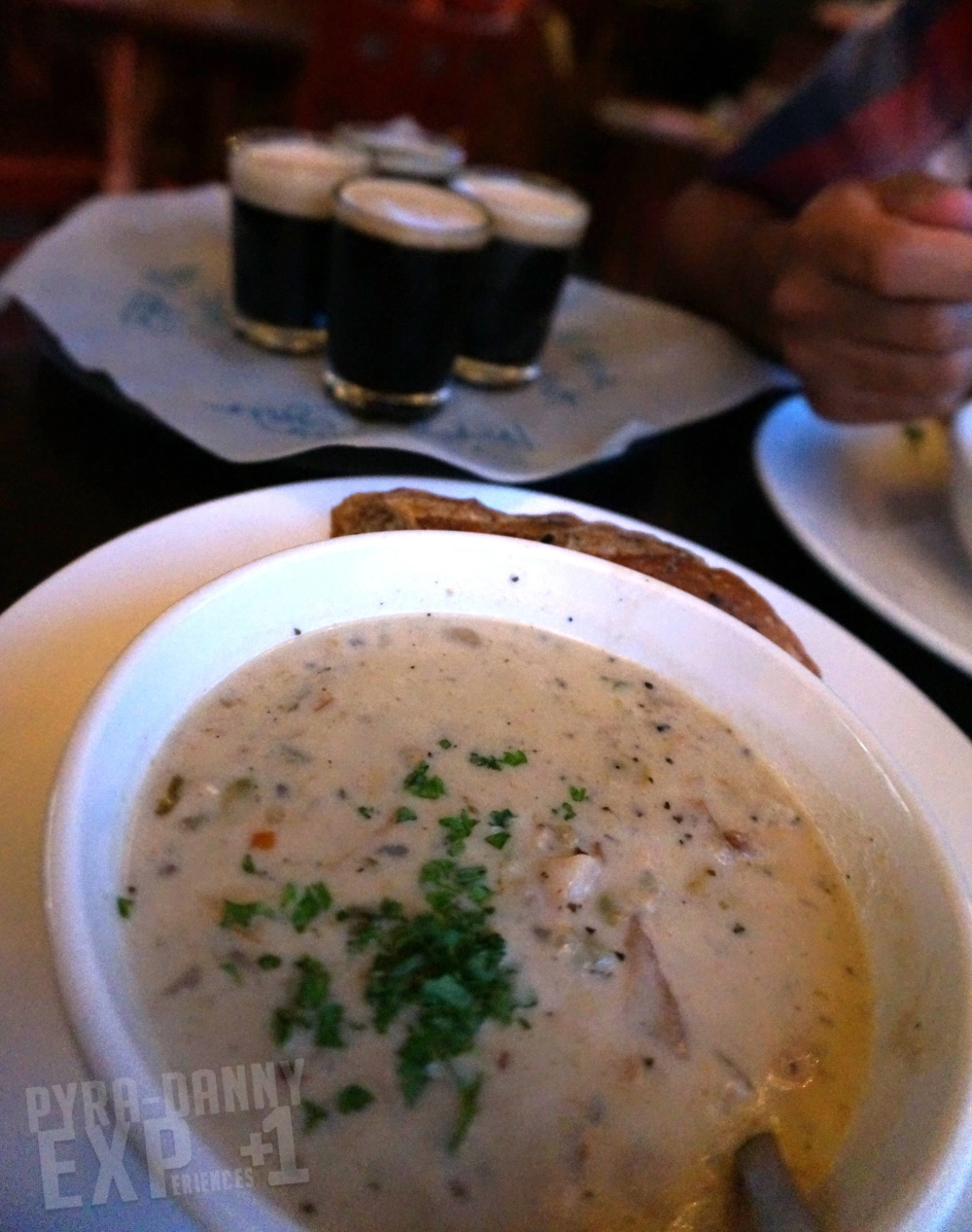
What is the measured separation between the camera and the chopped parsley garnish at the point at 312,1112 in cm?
70

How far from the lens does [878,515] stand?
5.68 ft

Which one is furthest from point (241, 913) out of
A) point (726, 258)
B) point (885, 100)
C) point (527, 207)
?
point (885, 100)

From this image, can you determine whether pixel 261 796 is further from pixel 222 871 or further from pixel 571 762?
pixel 571 762

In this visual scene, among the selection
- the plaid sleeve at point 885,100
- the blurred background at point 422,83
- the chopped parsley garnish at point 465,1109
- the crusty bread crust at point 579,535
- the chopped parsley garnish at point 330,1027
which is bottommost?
the blurred background at point 422,83

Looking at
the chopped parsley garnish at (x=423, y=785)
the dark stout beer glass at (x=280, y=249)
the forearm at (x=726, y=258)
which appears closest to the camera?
the chopped parsley garnish at (x=423, y=785)

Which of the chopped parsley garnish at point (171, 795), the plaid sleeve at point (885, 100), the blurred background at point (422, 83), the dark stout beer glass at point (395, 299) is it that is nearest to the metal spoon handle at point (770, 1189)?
the chopped parsley garnish at point (171, 795)

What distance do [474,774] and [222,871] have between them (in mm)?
270

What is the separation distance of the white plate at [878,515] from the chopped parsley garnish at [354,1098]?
103cm

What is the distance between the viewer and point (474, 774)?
97 centimetres

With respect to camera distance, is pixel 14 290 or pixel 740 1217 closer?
pixel 740 1217

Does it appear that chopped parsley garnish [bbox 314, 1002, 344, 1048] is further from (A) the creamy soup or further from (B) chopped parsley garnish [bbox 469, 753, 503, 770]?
(B) chopped parsley garnish [bbox 469, 753, 503, 770]

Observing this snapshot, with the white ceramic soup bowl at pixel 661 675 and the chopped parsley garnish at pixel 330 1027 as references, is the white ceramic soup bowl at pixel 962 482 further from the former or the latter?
the chopped parsley garnish at pixel 330 1027

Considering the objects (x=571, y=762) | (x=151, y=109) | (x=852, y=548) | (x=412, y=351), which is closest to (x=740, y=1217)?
(x=571, y=762)

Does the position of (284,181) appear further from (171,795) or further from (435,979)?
(435,979)
